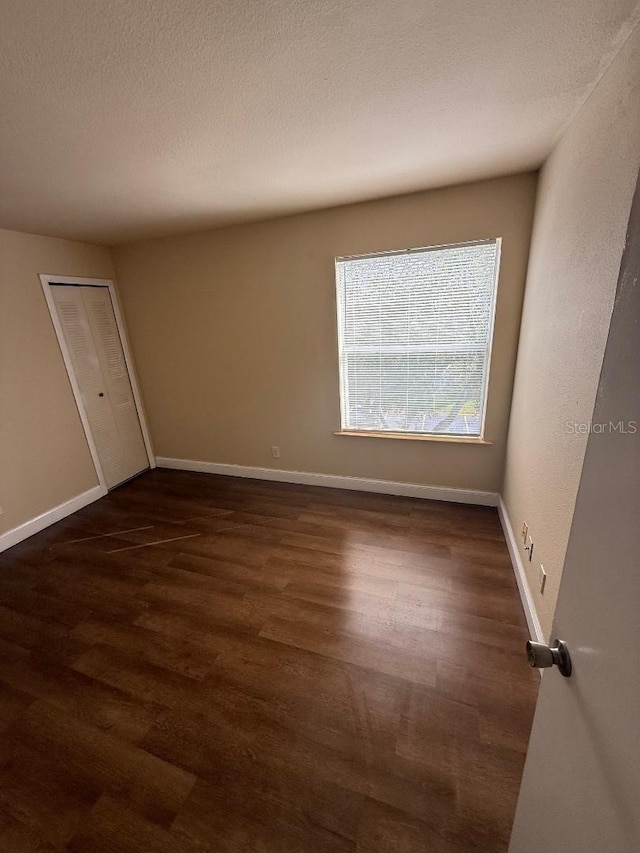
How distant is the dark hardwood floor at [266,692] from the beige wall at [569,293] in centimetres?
51

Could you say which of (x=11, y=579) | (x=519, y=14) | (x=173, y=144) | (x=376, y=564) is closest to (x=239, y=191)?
(x=173, y=144)

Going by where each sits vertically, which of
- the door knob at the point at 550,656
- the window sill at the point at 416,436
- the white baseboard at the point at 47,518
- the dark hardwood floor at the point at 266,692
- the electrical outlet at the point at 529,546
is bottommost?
the dark hardwood floor at the point at 266,692

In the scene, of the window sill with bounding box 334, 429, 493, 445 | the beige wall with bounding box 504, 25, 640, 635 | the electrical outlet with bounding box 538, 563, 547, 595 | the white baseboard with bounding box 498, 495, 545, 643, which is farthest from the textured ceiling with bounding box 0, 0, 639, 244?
the white baseboard with bounding box 498, 495, 545, 643

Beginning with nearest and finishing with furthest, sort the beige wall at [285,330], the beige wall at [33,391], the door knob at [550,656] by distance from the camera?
1. the door knob at [550,656]
2. the beige wall at [285,330]
3. the beige wall at [33,391]

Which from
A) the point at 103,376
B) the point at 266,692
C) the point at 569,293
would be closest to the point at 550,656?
the point at 266,692

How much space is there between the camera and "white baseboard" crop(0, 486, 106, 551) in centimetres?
256

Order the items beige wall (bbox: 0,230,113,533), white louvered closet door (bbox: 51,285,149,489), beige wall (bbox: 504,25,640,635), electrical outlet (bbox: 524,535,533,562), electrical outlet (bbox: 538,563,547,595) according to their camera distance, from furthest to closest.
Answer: white louvered closet door (bbox: 51,285,149,489), beige wall (bbox: 0,230,113,533), electrical outlet (bbox: 524,535,533,562), electrical outlet (bbox: 538,563,547,595), beige wall (bbox: 504,25,640,635)

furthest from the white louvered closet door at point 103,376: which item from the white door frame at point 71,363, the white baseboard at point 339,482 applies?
the white baseboard at point 339,482

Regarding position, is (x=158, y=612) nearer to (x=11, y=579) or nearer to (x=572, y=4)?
(x=11, y=579)

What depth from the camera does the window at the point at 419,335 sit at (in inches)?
91.0

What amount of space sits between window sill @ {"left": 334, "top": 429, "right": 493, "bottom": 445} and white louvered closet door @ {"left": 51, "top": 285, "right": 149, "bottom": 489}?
2301 millimetres

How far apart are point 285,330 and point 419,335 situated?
3.65ft

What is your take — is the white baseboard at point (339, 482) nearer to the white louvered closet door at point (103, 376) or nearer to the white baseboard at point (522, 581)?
the white baseboard at point (522, 581)

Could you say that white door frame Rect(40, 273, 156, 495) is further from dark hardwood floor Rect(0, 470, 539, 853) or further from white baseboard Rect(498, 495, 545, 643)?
white baseboard Rect(498, 495, 545, 643)
